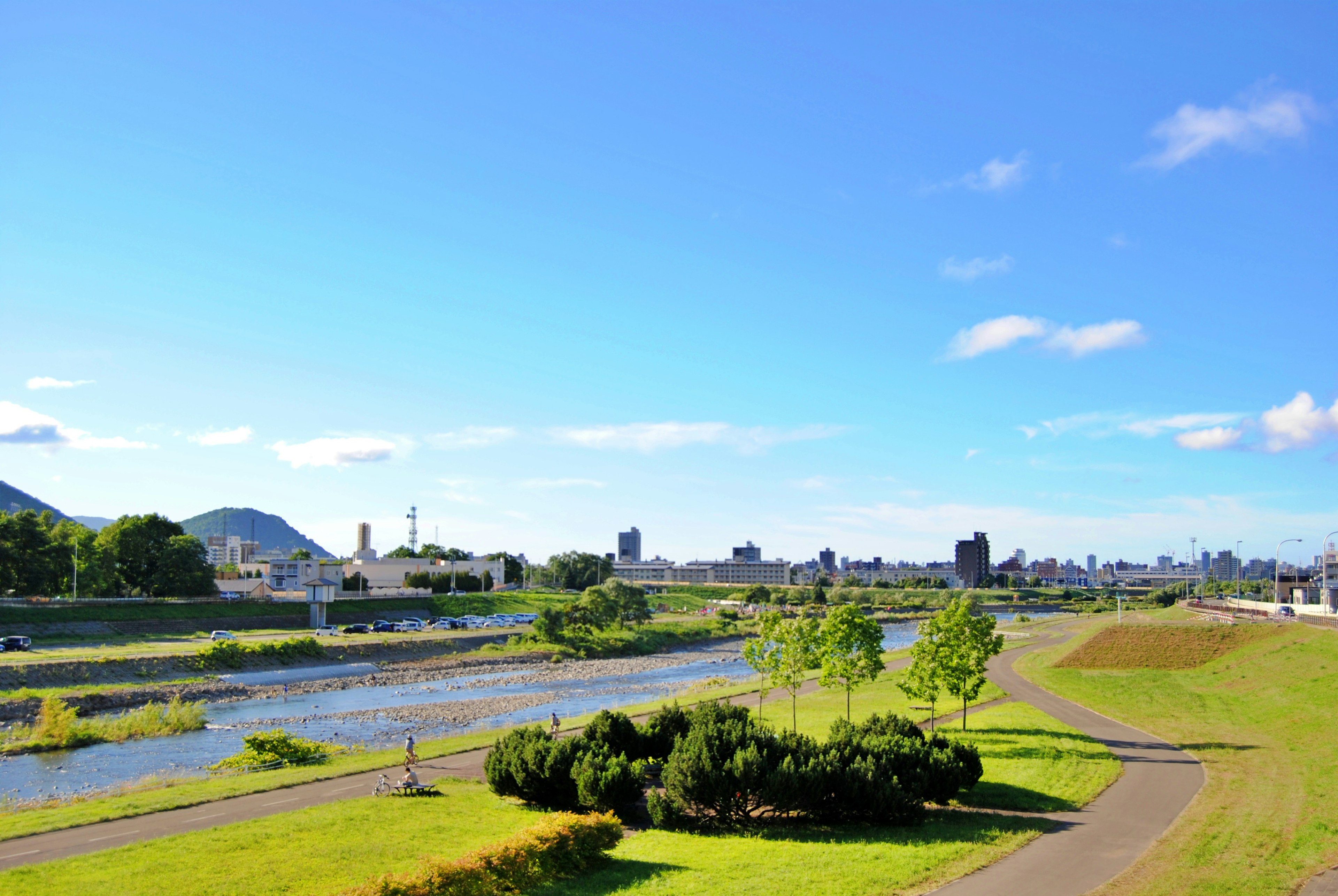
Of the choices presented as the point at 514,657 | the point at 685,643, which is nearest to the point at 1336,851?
the point at 514,657

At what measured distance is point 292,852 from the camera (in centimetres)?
2111

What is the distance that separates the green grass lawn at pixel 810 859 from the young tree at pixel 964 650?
1378 cm

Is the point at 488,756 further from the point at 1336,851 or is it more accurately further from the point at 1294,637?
the point at 1294,637

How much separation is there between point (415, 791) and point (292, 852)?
6.85 meters

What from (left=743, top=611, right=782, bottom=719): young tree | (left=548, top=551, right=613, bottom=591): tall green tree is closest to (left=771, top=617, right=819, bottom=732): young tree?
(left=743, top=611, right=782, bottom=719): young tree

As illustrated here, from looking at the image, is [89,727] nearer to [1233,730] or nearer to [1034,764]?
[1034,764]

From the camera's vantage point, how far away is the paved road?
19141 millimetres

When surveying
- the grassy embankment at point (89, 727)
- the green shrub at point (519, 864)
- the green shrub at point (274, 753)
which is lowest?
the grassy embankment at point (89, 727)

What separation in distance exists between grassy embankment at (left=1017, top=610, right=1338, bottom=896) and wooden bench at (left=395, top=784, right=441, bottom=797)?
1966 centimetres

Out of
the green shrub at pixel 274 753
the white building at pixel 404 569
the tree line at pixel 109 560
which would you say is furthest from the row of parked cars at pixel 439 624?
the green shrub at pixel 274 753

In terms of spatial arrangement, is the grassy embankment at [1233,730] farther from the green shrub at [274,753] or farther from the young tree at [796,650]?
the green shrub at [274,753]

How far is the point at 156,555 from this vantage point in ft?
336

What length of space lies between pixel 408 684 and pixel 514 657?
19.1 metres

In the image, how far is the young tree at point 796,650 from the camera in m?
39.6
